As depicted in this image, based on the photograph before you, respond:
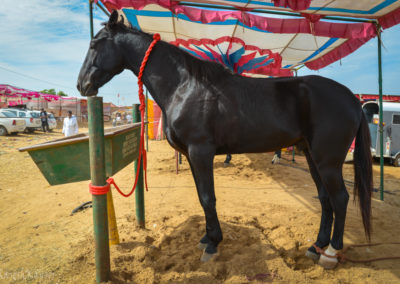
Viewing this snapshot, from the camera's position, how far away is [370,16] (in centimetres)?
345

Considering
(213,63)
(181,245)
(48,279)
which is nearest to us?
(48,279)

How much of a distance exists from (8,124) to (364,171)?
18362 mm

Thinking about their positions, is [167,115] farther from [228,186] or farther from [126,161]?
[228,186]

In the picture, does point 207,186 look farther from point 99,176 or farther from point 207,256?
point 99,176

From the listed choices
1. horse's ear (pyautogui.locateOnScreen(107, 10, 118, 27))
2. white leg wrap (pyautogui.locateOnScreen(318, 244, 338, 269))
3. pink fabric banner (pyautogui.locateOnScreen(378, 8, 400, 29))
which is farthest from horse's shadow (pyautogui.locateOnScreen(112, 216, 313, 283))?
pink fabric banner (pyautogui.locateOnScreen(378, 8, 400, 29))

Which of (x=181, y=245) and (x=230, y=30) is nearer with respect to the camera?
(x=181, y=245)

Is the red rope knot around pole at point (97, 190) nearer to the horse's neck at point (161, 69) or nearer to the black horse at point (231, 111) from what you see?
the black horse at point (231, 111)

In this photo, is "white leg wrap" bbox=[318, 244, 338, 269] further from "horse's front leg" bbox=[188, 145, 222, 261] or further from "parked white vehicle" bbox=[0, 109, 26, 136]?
"parked white vehicle" bbox=[0, 109, 26, 136]

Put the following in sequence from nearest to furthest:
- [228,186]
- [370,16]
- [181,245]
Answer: [181,245] → [370,16] → [228,186]

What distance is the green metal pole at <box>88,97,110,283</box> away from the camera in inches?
67.7

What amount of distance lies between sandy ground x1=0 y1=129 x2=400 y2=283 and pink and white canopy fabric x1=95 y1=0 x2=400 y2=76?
7.86 ft

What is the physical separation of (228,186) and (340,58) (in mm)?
3630

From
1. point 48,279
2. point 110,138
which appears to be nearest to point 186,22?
point 110,138

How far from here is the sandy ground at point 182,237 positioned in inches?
80.8
